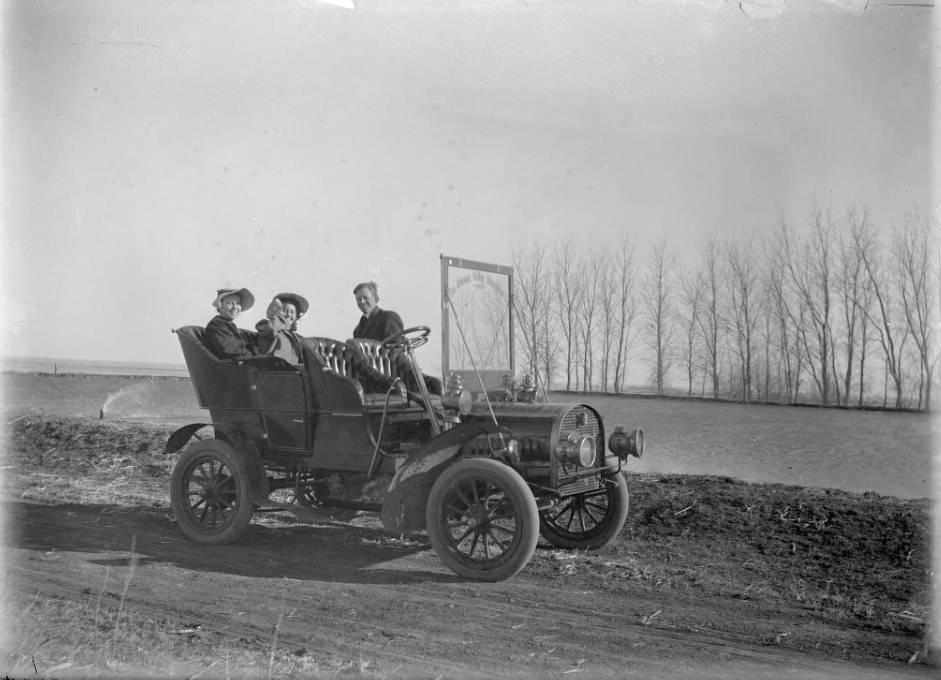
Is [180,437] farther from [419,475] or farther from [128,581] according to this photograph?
[419,475]

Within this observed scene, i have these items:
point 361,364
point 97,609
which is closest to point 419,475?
point 361,364

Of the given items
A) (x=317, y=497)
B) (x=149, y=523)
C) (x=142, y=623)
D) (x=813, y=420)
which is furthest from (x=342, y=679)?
(x=813, y=420)

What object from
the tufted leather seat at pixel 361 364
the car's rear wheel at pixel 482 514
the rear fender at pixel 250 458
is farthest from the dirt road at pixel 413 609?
the tufted leather seat at pixel 361 364

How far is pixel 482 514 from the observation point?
5258 mm

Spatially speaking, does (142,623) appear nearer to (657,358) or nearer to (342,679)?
(342,679)

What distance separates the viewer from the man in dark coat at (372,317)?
275 inches

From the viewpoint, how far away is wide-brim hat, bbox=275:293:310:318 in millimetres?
7219

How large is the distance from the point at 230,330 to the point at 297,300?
71 cm

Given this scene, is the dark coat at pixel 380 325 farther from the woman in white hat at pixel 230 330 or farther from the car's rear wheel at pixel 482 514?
the car's rear wheel at pixel 482 514

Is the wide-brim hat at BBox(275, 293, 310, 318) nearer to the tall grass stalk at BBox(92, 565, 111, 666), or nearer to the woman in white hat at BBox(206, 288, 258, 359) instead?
the woman in white hat at BBox(206, 288, 258, 359)

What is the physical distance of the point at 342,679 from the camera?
11.0ft

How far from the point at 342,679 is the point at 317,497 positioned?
3278 mm

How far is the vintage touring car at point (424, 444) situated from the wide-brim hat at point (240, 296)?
0.28 metres

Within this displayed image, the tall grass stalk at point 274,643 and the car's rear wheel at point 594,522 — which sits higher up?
the car's rear wheel at point 594,522
